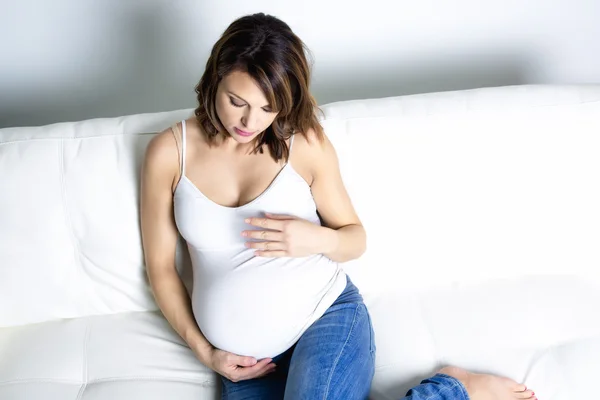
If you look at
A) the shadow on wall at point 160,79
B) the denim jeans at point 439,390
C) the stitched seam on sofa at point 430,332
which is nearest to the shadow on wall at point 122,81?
the shadow on wall at point 160,79

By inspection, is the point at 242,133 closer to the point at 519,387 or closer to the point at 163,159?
the point at 163,159

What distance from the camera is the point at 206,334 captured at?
135 centimetres

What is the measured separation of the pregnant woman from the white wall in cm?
45

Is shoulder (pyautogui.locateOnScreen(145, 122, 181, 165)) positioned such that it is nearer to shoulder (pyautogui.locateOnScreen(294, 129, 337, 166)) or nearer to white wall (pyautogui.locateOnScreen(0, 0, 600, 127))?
shoulder (pyautogui.locateOnScreen(294, 129, 337, 166))

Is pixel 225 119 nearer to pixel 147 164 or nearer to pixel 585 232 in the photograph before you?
pixel 147 164

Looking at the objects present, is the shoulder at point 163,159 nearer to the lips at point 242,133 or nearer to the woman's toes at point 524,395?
the lips at point 242,133

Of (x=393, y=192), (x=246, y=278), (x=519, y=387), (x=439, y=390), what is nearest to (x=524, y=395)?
(x=519, y=387)

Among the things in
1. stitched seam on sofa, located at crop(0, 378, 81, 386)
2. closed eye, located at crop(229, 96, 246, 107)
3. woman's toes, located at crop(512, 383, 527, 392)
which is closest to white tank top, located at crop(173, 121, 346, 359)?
closed eye, located at crop(229, 96, 246, 107)

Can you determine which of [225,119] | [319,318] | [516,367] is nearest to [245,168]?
[225,119]

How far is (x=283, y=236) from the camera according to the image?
1.23 metres

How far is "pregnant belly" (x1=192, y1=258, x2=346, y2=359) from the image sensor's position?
1.30 m

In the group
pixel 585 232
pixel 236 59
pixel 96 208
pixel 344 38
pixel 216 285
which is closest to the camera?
pixel 236 59

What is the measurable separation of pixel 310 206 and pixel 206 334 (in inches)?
14.5

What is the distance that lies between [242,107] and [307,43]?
2.02 ft
